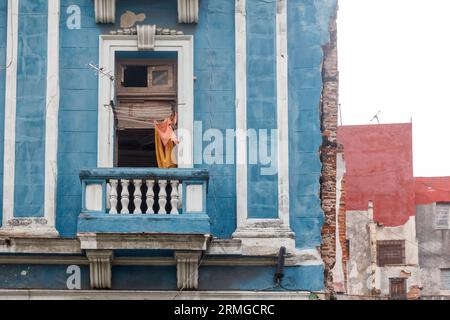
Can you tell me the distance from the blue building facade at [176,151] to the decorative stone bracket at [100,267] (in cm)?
2

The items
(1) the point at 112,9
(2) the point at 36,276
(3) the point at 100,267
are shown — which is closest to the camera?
(3) the point at 100,267

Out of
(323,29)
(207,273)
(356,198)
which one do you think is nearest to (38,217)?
(207,273)

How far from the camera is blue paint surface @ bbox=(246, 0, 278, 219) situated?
13.0m

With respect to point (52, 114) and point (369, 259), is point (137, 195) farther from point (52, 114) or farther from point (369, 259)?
point (369, 259)

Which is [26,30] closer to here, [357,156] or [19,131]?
[19,131]

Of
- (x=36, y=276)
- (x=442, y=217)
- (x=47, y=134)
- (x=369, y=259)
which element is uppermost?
(x=47, y=134)

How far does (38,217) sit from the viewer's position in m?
12.9

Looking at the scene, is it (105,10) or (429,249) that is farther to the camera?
(429,249)

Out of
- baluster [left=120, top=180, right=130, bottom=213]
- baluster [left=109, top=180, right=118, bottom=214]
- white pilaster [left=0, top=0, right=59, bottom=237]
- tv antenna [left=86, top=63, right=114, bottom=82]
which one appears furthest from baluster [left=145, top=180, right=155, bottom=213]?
tv antenna [left=86, top=63, right=114, bottom=82]

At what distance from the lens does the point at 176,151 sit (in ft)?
43.3

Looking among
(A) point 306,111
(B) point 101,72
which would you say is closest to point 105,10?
(B) point 101,72

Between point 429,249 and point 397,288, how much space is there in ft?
7.04
